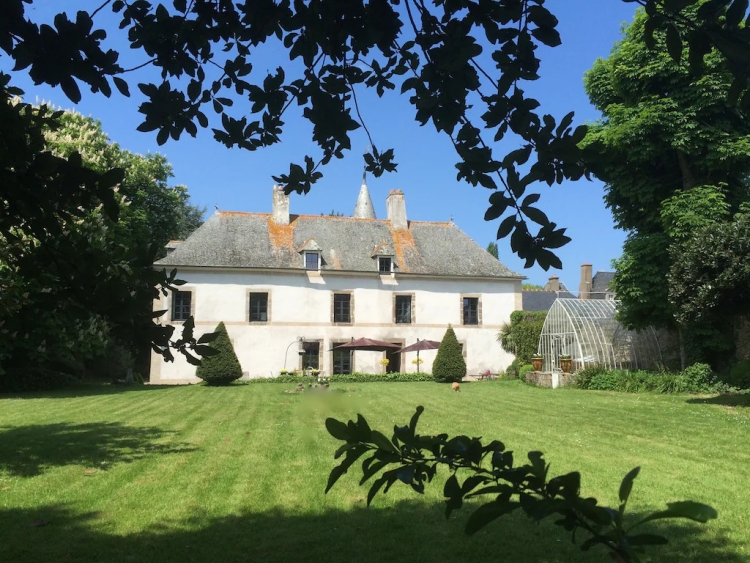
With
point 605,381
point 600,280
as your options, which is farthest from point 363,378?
point 600,280

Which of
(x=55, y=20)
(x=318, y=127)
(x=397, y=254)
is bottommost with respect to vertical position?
(x=318, y=127)

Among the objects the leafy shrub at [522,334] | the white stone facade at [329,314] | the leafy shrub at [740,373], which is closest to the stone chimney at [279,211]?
the white stone facade at [329,314]

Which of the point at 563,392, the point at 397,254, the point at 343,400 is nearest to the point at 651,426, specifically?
the point at 563,392

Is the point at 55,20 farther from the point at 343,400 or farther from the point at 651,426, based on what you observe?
the point at 651,426

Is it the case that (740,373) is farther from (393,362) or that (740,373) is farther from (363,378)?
(393,362)

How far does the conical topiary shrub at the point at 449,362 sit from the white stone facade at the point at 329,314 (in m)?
2.44

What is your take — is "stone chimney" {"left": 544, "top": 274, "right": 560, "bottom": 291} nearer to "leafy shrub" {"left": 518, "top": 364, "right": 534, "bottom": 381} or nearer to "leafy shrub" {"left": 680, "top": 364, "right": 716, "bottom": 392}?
"leafy shrub" {"left": 518, "top": 364, "right": 534, "bottom": 381}

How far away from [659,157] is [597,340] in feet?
23.0

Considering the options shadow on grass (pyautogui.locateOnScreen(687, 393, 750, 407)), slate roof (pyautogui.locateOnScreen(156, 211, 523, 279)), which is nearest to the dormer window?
slate roof (pyautogui.locateOnScreen(156, 211, 523, 279))

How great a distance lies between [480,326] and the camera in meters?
29.8

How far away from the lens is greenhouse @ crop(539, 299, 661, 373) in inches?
864

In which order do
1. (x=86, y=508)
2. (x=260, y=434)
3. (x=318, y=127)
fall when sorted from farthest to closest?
(x=260, y=434) → (x=86, y=508) → (x=318, y=127)

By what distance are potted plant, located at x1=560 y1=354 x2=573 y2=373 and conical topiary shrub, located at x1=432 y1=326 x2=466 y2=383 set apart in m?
5.25

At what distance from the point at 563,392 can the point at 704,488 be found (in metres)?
13.0
